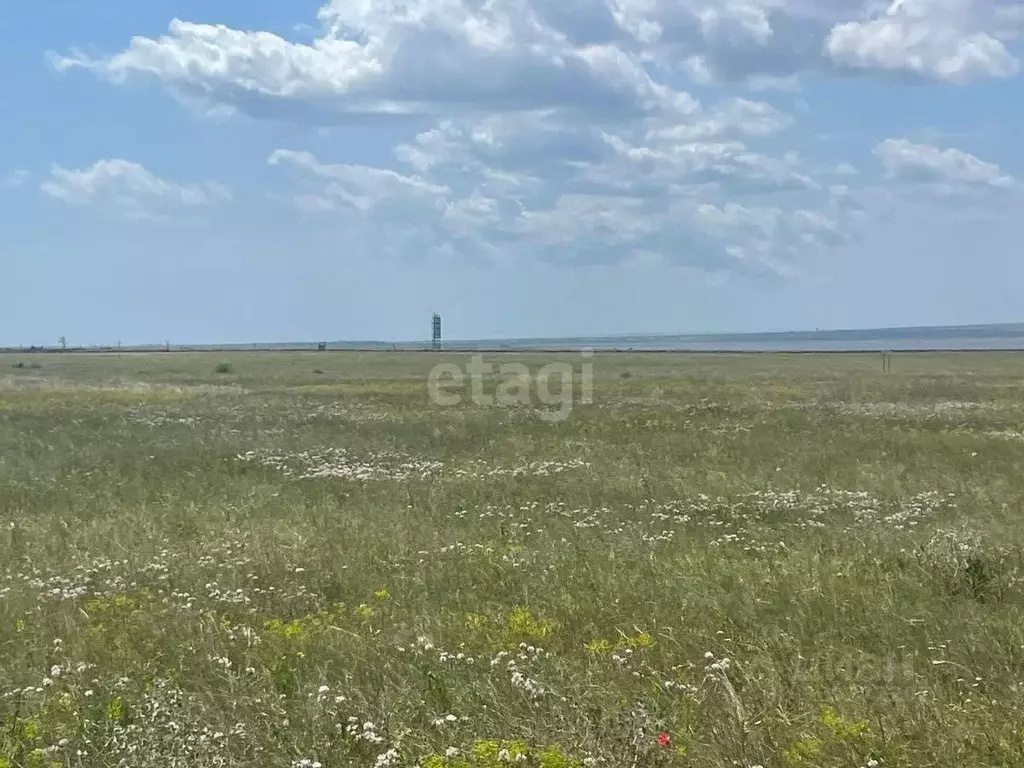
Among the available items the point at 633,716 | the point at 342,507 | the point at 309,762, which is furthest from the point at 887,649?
the point at 342,507

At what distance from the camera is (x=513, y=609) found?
9.50 meters

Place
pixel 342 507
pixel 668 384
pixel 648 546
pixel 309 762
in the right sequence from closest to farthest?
pixel 309 762, pixel 648 546, pixel 342 507, pixel 668 384

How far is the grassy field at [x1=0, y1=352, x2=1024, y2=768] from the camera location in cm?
627

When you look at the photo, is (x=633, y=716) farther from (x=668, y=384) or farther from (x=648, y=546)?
(x=668, y=384)

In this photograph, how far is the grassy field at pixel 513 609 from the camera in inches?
247

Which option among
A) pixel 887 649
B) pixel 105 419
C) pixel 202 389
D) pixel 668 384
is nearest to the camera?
pixel 887 649

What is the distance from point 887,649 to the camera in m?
8.02

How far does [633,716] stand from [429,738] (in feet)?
4.23

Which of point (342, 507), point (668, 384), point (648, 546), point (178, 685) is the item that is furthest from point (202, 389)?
point (178, 685)

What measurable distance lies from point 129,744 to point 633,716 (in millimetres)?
3094

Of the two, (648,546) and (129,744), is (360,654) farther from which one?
(648,546)

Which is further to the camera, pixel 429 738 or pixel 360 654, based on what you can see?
pixel 360 654

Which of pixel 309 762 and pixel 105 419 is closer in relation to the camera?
pixel 309 762

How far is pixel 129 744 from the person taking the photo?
614 cm
